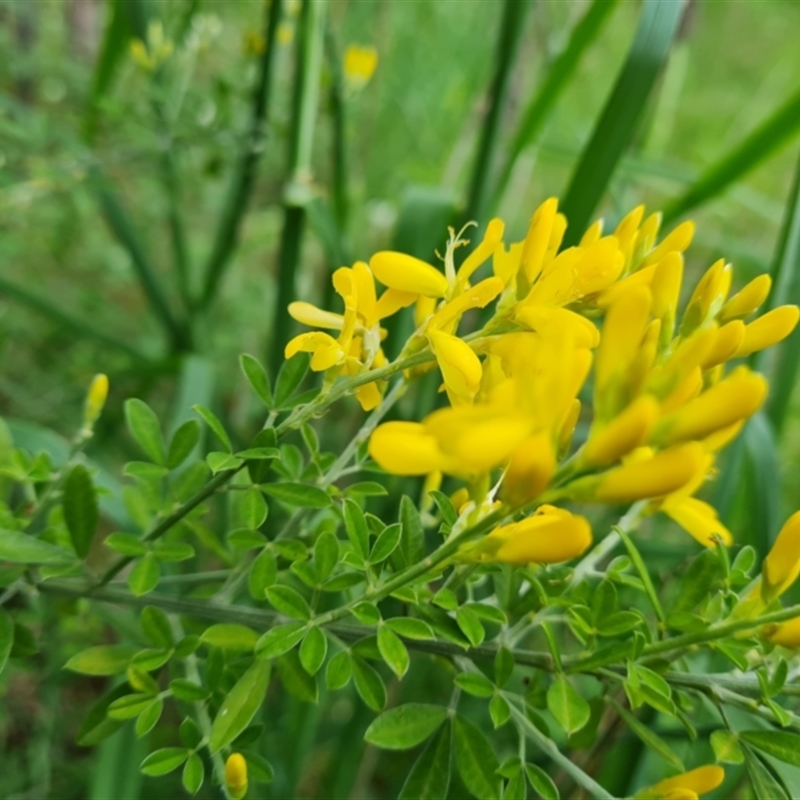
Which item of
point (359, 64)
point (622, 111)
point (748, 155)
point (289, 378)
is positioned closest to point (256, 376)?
point (289, 378)

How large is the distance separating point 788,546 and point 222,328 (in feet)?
3.48

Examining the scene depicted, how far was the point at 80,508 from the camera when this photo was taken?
334mm

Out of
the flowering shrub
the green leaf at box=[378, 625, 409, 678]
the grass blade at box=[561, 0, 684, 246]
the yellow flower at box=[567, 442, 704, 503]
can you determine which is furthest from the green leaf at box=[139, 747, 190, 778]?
the grass blade at box=[561, 0, 684, 246]

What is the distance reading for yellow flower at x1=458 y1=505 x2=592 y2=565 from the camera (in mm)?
220

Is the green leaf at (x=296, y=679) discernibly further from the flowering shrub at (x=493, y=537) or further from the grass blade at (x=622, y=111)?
the grass blade at (x=622, y=111)

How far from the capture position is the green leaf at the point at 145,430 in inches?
13.9

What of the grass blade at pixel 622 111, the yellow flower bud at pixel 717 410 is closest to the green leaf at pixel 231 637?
the yellow flower bud at pixel 717 410

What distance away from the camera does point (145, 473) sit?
0.34 m

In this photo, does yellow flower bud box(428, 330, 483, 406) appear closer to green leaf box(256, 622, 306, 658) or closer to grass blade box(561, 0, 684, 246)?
green leaf box(256, 622, 306, 658)

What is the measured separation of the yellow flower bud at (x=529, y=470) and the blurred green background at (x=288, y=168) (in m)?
0.36

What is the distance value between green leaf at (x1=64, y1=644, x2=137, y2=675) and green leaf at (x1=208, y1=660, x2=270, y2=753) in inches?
3.2

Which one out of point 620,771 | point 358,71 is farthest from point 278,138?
point 620,771

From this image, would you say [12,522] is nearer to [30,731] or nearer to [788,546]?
[788,546]

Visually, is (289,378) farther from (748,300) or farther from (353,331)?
(748,300)
